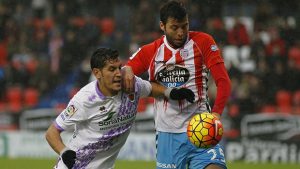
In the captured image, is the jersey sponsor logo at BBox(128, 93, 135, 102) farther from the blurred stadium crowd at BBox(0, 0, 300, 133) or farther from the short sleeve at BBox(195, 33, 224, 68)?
the blurred stadium crowd at BBox(0, 0, 300, 133)

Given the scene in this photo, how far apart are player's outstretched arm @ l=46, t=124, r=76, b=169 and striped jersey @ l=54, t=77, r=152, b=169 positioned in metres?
0.07

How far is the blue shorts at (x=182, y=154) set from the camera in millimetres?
6412

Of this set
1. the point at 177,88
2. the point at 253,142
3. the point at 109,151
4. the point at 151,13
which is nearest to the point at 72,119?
the point at 109,151

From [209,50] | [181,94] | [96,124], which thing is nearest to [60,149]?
[96,124]

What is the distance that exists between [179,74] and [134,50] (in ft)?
31.3

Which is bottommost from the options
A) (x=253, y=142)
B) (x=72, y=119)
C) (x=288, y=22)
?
(x=253, y=142)

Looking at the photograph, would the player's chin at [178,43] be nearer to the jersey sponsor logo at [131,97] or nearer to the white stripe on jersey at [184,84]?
the white stripe on jersey at [184,84]

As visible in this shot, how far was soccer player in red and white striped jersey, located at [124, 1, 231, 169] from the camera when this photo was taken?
21.1 feet

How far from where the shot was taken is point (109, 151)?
20.7 ft

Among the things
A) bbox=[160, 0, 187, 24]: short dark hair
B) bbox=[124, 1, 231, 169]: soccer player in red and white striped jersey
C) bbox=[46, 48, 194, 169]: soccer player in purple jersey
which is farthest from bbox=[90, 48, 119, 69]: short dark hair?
bbox=[160, 0, 187, 24]: short dark hair

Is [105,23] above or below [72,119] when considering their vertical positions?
above

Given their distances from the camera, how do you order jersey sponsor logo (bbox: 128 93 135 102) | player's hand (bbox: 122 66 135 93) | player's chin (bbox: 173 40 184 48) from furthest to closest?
1. player's chin (bbox: 173 40 184 48)
2. jersey sponsor logo (bbox: 128 93 135 102)
3. player's hand (bbox: 122 66 135 93)

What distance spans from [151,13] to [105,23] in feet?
4.18

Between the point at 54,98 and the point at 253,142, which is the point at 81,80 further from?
the point at 253,142
